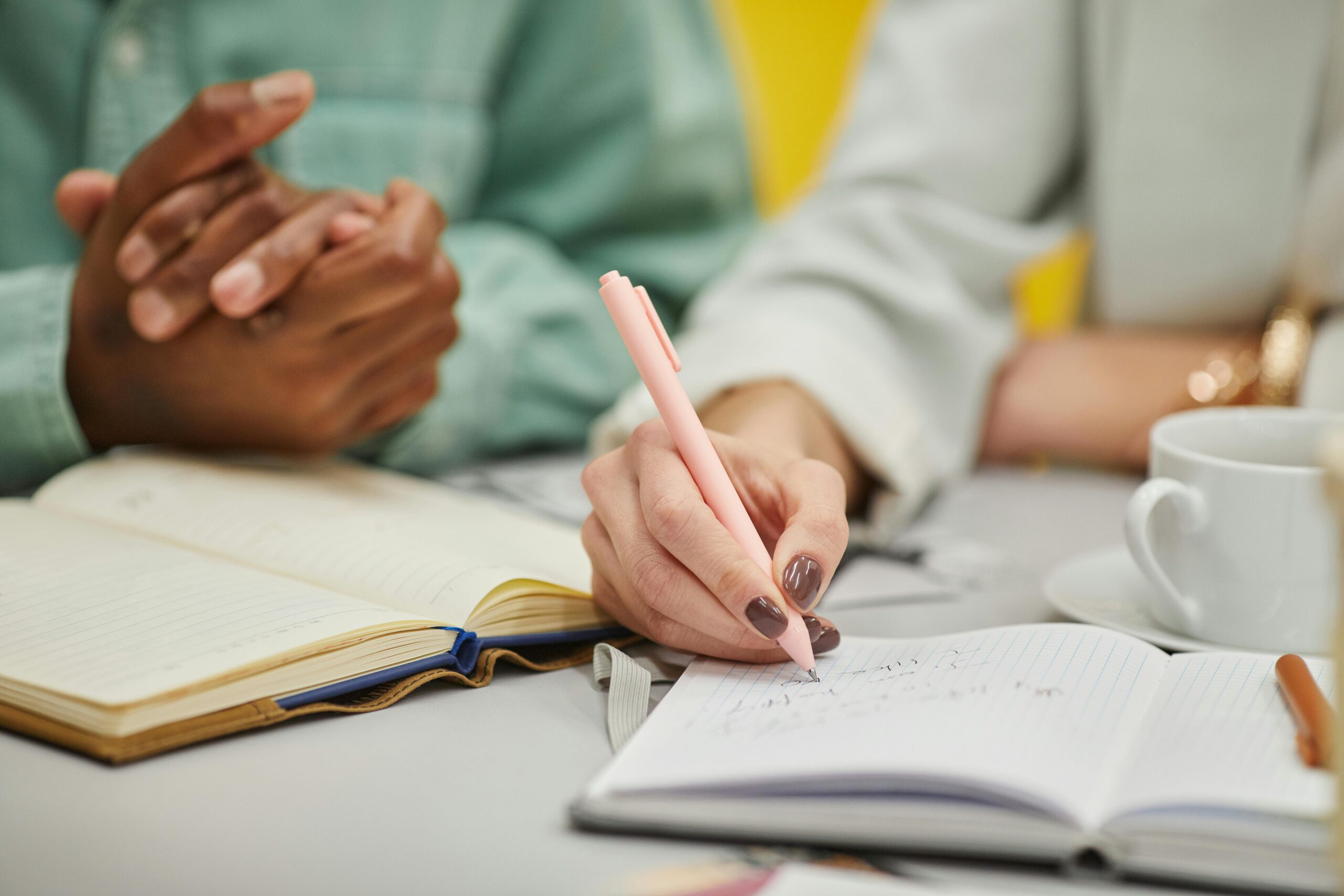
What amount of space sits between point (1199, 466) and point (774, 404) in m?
0.23

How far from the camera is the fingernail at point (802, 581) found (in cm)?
37

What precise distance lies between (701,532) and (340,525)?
22cm

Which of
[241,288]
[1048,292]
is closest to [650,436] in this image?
[241,288]

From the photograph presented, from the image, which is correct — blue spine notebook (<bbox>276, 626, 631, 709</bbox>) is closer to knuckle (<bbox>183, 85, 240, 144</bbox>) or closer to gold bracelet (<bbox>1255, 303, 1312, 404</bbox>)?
knuckle (<bbox>183, 85, 240, 144</bbox>)

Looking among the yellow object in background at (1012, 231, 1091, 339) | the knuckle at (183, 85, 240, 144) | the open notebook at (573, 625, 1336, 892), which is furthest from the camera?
the yellow object in background at (1012, 231, 1091, 339)

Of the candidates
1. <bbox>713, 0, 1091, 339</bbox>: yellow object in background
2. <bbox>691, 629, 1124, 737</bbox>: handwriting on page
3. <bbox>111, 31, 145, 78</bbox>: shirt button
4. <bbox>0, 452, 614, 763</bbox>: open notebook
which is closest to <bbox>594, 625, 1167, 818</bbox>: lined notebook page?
<bbox>691, 629, 1124, 737</bbox>: handwriting on page

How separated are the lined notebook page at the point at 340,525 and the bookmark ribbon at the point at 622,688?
49mm

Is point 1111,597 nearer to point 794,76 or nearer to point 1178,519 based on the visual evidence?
point 1178,519

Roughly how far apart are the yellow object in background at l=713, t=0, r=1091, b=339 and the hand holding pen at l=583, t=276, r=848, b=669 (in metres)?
1.21

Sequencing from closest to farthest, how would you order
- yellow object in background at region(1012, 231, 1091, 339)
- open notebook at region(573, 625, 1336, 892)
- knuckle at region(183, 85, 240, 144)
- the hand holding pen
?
open notebook at region(573, 625, 1336, 892), the hand holding pen, knuckle at region(183, 85, 240, 144), yellow object in background at region(1012, 231, 1091, 339)

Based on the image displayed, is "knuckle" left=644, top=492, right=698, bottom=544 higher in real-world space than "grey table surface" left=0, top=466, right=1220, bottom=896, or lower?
higher

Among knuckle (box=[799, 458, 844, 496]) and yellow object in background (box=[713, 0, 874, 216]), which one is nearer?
knuckle (box=[799, 458, 844, 496])

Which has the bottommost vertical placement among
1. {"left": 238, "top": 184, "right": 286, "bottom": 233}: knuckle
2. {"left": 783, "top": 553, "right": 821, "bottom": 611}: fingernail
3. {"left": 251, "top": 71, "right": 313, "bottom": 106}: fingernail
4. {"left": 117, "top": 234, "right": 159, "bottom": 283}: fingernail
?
{"left": 783, "top": 553, "right": 821, "bottom": 611}: fingernail

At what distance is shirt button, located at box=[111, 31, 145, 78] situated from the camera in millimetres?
688
